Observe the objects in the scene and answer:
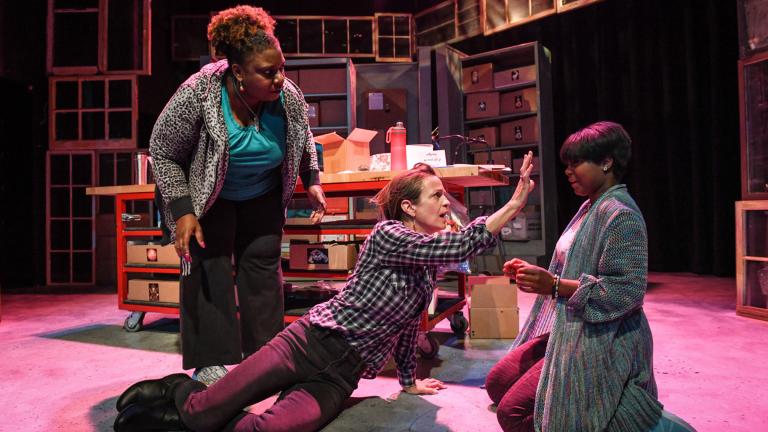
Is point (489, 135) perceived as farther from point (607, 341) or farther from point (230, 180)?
point (607, 341)

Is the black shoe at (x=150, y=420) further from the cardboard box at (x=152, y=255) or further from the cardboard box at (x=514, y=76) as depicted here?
the cardboard box at (x=514, y=76)

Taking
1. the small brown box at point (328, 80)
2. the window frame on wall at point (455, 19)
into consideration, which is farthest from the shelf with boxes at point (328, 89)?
the window frame on wall at point (455, 19)

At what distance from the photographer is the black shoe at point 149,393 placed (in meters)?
1.76

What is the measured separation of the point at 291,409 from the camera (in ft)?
4.90

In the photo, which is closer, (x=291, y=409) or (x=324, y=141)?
(x=291, y=409)

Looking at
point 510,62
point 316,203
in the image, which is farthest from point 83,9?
point 316,203

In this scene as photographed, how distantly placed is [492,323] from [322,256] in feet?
3.44

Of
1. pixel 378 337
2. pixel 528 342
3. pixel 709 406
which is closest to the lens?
pixel 378 337

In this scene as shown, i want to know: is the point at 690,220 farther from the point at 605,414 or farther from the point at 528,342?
the point at 605,414

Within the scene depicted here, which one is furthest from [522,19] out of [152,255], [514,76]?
[152,255]

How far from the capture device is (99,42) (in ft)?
21.1

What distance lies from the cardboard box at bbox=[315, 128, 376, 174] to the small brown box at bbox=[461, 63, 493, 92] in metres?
3.94

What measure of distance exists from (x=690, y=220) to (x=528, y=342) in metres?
5.54

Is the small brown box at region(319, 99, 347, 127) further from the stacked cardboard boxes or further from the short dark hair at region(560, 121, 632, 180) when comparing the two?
the short dark hair at region(560, 121, 632, 180)
